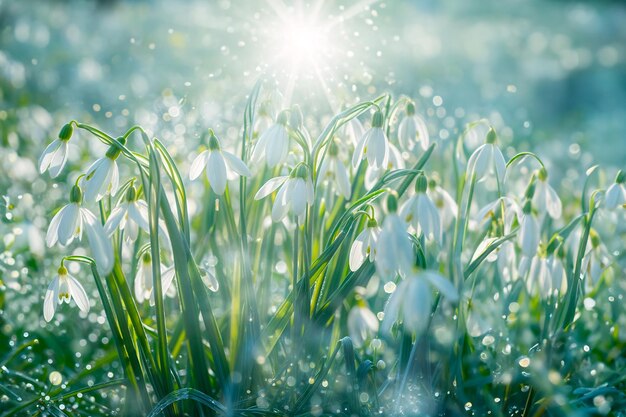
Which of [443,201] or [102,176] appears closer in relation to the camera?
[102,176]

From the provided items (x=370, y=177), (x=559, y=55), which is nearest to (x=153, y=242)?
(x=370, y=177)

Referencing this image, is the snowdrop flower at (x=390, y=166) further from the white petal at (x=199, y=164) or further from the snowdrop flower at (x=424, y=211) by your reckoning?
the white petal at (x=199, y=164)

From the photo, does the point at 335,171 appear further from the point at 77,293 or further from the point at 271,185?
the point at 77,293

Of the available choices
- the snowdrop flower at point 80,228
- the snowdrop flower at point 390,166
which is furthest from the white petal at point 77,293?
the snowdrop flower at point 390,166

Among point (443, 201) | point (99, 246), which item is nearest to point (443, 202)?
point (443, 201)

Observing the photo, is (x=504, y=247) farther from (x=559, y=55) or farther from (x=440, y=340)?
(x=559, y=55)

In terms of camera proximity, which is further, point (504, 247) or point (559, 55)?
point (559, 55)

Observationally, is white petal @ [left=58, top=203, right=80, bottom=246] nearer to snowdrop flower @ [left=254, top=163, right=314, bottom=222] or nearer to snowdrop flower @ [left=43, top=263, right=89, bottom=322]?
snowdrop flower @ [left=43, top=263, right=89, bottom=322]
